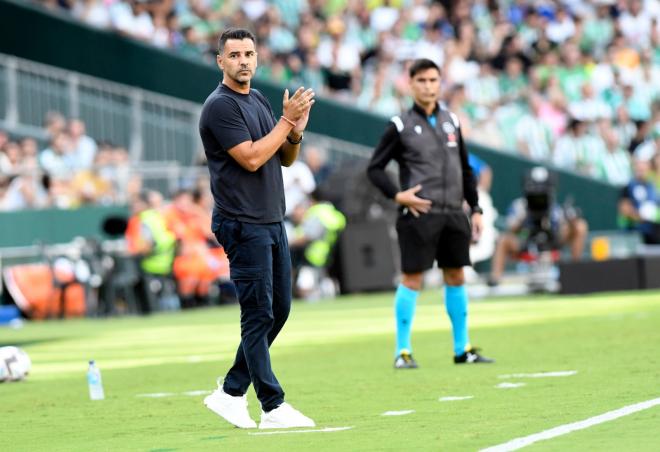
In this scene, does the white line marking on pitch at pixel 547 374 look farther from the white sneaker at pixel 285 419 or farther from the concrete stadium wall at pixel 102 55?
the concrete stadium wall at pixel 102 55

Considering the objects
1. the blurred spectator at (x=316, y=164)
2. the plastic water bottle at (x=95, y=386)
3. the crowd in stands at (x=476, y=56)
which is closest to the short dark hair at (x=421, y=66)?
the plastic water bottle at (x=95, y=386)

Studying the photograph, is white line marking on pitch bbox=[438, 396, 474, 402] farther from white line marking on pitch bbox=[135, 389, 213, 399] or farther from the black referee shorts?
the black referee shorts

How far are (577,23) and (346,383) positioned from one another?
23.5m

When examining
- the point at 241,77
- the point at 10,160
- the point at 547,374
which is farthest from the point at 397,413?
the point at 10,160

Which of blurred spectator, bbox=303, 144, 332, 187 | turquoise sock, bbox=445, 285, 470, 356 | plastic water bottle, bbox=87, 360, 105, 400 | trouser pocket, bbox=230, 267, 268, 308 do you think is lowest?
plastic water bottle, bbox=87, 360, 105, 400

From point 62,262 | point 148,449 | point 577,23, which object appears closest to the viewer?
point 148,449

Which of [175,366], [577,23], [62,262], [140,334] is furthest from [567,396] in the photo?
[577,23]

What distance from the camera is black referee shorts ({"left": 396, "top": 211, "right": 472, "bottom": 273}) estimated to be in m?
12.5

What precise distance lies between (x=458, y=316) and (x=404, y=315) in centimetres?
40

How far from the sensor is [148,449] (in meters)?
8.23

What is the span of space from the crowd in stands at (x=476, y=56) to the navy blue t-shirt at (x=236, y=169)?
1979 centimetres

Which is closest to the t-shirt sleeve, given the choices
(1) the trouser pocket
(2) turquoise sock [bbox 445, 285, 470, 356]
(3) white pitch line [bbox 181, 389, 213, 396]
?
(1) the trouser pocket

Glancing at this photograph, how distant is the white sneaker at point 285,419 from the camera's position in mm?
8828

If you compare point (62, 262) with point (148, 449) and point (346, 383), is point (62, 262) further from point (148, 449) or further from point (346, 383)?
point (148, 449)
